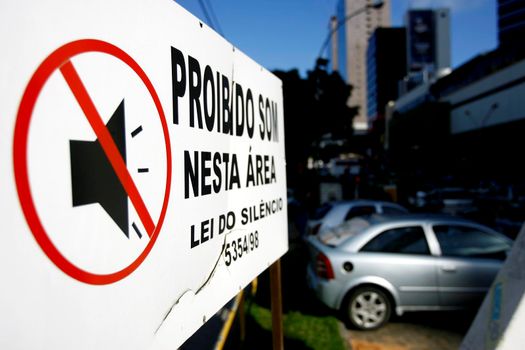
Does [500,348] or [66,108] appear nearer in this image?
[66,108]

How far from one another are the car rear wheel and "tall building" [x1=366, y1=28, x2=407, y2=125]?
385 ft

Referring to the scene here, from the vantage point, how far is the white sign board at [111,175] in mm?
883

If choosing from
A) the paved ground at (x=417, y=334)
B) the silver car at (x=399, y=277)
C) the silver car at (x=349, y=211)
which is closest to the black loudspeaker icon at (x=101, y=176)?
the paved ground at (x=417, y=334)

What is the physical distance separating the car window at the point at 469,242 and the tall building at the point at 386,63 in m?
116

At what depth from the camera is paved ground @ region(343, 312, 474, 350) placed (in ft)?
16.6

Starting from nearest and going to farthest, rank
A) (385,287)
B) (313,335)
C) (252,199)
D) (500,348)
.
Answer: (252,199), (500,348), (313,335), (385,287)

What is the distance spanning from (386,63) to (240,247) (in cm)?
13111

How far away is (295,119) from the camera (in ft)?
62.2

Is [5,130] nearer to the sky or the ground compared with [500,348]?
nearer to the sky

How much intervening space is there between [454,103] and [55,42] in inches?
1940

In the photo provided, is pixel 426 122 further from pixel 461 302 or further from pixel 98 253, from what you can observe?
pixel 98 253

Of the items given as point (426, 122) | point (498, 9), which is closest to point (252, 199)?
point (426, 122)

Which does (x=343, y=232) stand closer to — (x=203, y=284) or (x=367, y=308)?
(x=367, y=308)

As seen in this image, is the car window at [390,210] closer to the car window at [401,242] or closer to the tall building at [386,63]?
the car window at [401,242]
